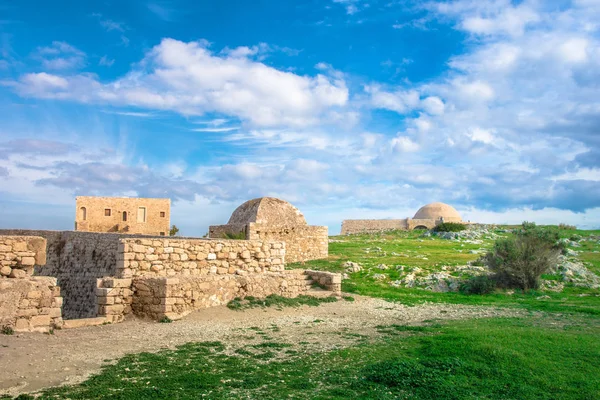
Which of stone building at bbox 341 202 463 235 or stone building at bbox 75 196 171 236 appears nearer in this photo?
stone building at bbox 75 196 171 236

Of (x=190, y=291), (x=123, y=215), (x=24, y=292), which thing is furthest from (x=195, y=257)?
(x=123, y=215)

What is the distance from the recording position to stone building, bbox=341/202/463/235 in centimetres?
→ 5969

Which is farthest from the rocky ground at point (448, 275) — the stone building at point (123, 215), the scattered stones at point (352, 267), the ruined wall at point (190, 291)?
the stone building at point (123, 215)

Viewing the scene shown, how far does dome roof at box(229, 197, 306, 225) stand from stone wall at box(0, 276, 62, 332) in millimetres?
15771

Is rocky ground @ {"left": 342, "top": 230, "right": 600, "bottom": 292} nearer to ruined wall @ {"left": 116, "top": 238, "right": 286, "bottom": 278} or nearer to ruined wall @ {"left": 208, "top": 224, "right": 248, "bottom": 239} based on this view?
ruined wall @ {"left": 208, "top": 224, "right": 248, "bottom": 239}

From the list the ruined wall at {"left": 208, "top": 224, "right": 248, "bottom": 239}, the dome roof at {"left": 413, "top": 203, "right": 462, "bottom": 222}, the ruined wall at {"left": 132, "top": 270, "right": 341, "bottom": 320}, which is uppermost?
the dome roof at {"left": 413, "top": 203, "right": 462, "bottom": 222}

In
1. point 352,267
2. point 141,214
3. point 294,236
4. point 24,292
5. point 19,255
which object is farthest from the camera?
point 141,214

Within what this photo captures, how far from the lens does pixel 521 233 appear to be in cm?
2041

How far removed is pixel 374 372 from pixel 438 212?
6115cm

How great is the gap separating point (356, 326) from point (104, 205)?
35470mm

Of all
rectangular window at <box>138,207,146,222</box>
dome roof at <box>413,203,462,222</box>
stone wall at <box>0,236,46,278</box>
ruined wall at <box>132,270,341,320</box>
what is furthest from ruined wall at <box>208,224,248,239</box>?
dome roof at <box>413,203,462,222</box>

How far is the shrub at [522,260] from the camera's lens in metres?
18.5

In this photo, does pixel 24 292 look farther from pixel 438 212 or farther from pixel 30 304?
pixel 438 212

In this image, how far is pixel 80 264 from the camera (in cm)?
1623
